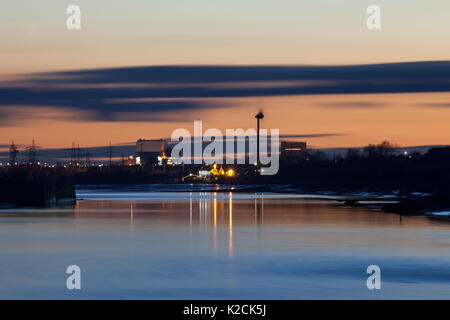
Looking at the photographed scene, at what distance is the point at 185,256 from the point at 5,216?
33.7 m

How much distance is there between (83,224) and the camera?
60.0 metres

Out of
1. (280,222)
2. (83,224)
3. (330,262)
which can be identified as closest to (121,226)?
(83,224)

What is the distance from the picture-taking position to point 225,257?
3819 cm

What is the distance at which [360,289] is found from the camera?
2803 cm

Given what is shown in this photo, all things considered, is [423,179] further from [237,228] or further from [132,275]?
[132,275]

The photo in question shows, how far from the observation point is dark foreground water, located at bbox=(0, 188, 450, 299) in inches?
1099

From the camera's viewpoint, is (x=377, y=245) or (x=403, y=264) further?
(x=377, y=245)

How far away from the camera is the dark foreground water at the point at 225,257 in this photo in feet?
91.6

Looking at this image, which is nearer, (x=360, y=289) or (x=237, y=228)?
(x=360, y=289)

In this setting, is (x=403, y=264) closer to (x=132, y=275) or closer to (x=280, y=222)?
(x=132, y=275)

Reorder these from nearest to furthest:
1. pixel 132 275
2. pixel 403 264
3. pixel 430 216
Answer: pixel 132 275, pixel 403 264, pixel 430 216

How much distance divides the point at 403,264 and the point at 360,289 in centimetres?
759

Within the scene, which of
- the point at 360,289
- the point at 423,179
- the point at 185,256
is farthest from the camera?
the point at 423,179

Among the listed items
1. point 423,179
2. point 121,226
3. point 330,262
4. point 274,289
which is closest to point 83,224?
point 121,226
